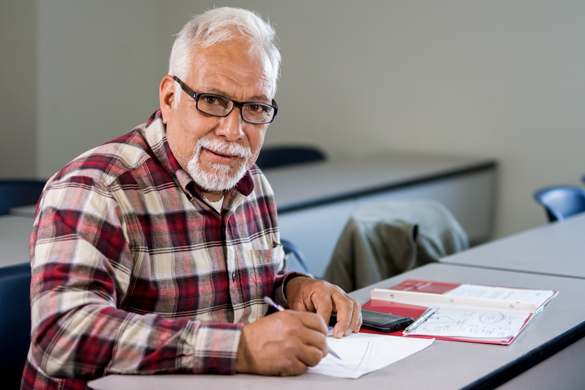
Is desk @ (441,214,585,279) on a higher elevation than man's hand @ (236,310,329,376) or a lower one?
lower

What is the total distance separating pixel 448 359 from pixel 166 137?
0.71m

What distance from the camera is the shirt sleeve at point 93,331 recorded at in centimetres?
107

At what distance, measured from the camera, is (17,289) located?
1527 mm

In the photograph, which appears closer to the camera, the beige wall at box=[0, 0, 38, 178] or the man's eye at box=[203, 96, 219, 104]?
the man's eye at box=[203, 96, 219, 104]

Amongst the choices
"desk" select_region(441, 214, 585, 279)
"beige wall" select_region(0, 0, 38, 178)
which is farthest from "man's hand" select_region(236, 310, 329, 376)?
"beige wall" select_region(0, 0, 38, 178)

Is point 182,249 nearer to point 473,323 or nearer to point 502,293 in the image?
point 473,323

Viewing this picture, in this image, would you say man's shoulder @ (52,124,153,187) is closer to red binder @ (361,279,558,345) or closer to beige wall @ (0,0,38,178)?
red binder @ (361,279,558,345)

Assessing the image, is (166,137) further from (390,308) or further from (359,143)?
(359,143)

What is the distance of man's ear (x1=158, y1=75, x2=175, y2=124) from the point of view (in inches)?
53.9

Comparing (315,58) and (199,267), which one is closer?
(199,267)

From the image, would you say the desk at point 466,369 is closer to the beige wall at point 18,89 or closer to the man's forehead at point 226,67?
the man's forehead at point 226,67

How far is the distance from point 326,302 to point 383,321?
123mm

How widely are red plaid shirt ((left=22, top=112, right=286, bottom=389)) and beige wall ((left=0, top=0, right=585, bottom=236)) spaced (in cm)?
288

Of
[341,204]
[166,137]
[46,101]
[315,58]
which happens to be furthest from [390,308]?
[46,101]
